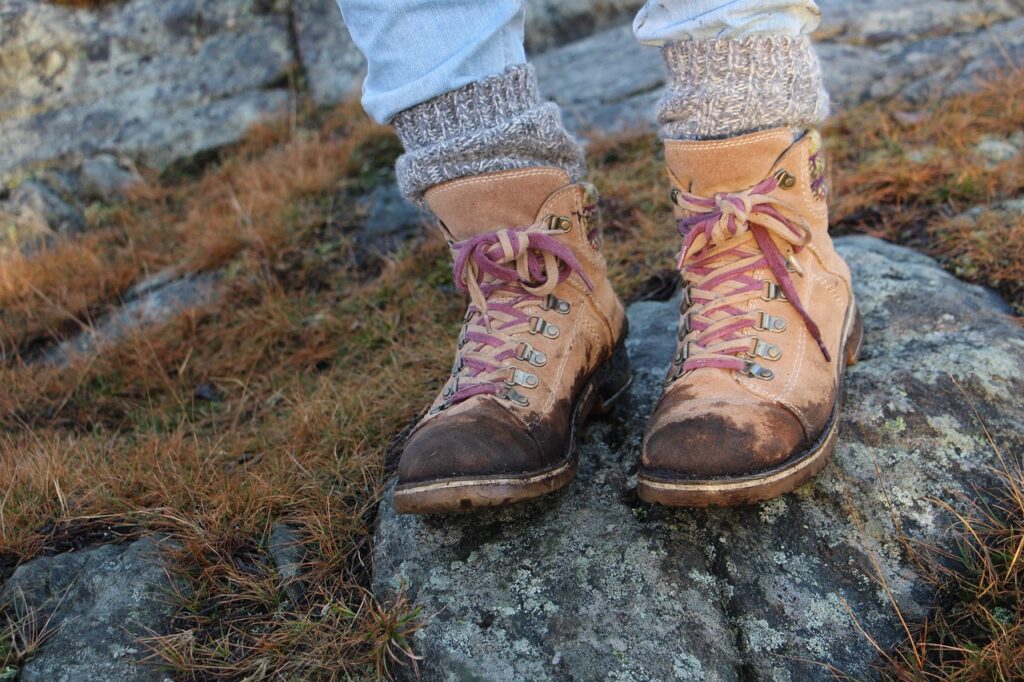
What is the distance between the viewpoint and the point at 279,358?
266cm

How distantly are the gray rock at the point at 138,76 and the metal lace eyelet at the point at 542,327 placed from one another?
11.6 feet

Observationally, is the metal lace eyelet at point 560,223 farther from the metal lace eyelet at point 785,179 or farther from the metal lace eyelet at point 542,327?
the metal lace eyelet at point 785,179

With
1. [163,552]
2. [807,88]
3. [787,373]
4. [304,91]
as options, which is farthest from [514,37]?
[304,91]

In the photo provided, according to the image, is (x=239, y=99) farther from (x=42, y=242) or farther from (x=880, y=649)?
(x=880, y=649)

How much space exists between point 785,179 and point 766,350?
36 cm

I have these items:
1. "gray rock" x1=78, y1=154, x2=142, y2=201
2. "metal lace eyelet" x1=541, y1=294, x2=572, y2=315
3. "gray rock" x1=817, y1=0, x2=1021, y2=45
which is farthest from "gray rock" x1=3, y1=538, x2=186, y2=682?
"gray rock" x1=817, y1=0, x2=1021, y2=45

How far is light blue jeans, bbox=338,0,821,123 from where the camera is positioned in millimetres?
1455

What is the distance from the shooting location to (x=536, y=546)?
58.0 inches

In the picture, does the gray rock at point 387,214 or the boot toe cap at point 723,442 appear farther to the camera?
the gray rock at point 387,214

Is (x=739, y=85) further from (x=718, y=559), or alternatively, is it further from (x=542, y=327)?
(x=718, y=559)

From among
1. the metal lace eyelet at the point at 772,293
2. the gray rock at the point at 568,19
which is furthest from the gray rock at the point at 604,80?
the metal lace eyelet at the point at 772,293

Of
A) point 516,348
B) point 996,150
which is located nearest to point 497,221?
point 516,348

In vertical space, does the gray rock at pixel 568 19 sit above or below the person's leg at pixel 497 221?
below

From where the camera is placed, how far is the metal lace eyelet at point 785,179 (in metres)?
1.54
